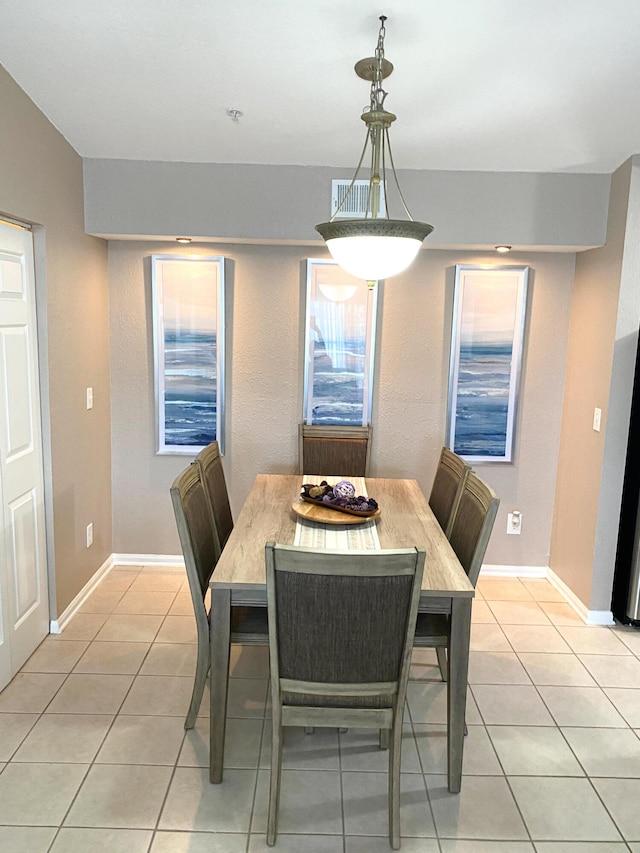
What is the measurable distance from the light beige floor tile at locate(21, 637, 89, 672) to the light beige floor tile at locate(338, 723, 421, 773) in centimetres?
131

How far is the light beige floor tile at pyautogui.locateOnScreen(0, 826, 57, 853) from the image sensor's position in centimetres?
194

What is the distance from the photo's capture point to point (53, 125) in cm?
301

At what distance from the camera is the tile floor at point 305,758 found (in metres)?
2.03

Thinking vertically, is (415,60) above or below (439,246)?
above

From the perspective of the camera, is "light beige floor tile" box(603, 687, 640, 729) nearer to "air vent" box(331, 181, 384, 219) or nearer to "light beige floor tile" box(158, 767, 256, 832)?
"light beige floor tile" box(158, 767, 256, 832)

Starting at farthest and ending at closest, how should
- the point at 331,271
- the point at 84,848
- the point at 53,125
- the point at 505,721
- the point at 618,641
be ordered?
the point at 331,271, the point at 618,641, the point at 53,125, the point at 505,721, the point at 84,848

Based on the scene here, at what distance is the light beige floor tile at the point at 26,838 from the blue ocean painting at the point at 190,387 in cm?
229

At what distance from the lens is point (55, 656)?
3.03m

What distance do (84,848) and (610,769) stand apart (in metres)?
1.81

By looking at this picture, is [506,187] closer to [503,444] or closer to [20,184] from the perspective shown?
[503,444]

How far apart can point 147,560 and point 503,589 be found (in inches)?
86.9

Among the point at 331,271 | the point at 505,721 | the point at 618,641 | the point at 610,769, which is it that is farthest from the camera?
the point at 331,271

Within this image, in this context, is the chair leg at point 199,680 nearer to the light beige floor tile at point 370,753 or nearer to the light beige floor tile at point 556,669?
the light beige floor tile at point 370,753

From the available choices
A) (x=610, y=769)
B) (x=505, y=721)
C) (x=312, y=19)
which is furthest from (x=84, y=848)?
(x=312, y=19)
